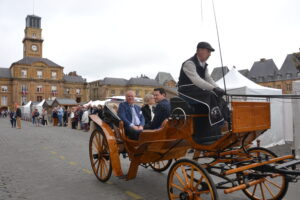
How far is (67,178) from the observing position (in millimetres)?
5277

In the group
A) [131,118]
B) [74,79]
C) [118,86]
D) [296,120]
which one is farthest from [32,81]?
[131,118]

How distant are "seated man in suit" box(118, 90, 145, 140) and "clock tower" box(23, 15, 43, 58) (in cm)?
7835

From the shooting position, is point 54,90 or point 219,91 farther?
point 54,90

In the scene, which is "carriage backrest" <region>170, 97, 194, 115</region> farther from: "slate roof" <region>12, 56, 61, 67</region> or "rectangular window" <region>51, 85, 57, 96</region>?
"rectangular window" <region>51, 85, 57, 96</region>

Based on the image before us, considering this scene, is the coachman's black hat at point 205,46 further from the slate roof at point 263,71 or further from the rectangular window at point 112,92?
the rectangular window at point 112,92

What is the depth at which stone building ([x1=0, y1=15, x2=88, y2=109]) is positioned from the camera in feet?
218

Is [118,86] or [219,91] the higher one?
[118,86]

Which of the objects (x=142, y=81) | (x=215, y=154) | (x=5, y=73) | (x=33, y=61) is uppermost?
(x=33, y=61)

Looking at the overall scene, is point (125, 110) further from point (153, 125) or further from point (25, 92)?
point (25, 92)

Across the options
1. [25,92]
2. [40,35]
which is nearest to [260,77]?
[25,92]

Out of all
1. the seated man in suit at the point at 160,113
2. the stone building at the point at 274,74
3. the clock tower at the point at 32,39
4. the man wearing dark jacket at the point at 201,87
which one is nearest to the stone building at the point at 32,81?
the clock tower at the point at 32,39

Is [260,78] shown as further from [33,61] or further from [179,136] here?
[179,136]

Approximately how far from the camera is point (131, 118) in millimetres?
5059

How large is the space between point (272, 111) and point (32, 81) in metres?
67.4
